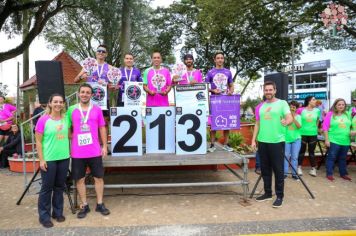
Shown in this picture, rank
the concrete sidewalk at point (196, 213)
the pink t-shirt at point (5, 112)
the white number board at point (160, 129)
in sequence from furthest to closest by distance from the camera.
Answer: the pink t-shirt at point (5, 112)
the white number board at point (160, 129)
the concrete sidewalk at point (196, 213)

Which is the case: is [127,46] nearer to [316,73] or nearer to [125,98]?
[125,98]

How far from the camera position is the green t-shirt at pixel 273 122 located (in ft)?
17.1

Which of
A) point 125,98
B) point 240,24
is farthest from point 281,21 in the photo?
point 125,98

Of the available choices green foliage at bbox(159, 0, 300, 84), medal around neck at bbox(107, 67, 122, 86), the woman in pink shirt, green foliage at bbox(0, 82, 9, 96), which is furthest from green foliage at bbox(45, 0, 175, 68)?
medal around neck at bbox(107, 67, 122, 86)

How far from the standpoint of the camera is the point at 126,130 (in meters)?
5.75

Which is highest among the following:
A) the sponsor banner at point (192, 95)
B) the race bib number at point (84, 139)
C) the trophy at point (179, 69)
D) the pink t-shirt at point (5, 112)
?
the trophy at point (179, 69)

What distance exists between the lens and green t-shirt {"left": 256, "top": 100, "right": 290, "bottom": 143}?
5.21 m

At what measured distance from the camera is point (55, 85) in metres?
5.62

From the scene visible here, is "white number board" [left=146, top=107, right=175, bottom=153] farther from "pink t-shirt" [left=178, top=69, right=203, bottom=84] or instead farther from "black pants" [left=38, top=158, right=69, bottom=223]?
"black pants" [left=38, top=158, right=69, bottom=223]

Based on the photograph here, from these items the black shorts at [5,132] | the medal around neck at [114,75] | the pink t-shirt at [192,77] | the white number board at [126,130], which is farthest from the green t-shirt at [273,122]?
the black shorts at [5,132]

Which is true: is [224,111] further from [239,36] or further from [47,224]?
[239,36]

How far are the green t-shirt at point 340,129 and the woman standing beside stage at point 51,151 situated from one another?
17.9ft

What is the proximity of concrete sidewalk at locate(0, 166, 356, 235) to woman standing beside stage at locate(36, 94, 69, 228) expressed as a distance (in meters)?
0.35

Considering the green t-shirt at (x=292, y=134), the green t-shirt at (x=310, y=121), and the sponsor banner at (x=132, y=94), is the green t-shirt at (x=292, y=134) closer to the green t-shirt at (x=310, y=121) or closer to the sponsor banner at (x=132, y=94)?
the green t-shirt at (x=310, y=121)
